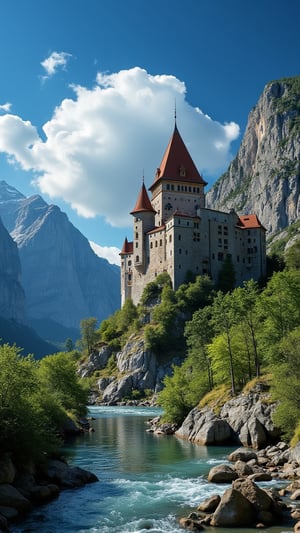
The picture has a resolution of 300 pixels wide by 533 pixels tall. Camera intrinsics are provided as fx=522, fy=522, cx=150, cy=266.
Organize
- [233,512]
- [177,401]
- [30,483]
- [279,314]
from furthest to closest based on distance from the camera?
[177,401], [279,314], [30,483], [233,512]

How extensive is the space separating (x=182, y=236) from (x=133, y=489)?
9035 centimetres

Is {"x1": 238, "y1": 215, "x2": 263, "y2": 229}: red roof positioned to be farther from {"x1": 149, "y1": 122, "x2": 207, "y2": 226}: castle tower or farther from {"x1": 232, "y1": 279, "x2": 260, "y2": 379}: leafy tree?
{"x1": 232, "y1": 279, "x2": 260, "y2": 379}: leafy tree

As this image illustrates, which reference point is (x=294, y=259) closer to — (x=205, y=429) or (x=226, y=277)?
(x=226, y=277)

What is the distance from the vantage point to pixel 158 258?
126 metres

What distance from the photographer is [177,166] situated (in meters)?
139

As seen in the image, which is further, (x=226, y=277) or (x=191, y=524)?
(x=226, y=277)

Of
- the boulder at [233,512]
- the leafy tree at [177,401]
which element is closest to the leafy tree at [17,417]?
the boulder at [233,512]

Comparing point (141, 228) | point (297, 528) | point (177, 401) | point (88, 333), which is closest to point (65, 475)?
point (297, 528)

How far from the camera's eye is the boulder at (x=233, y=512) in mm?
24828

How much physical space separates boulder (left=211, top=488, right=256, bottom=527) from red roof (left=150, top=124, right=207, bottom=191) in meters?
113

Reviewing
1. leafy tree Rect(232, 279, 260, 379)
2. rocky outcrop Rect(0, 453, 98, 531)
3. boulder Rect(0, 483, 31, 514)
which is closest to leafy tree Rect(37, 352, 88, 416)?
leafy tree Rect(232, 279, 260, 379)

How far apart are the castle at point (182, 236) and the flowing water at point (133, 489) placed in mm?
70643

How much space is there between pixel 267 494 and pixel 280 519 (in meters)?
1.48

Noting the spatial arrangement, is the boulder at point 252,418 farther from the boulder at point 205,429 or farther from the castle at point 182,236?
the castle at point 182,236
